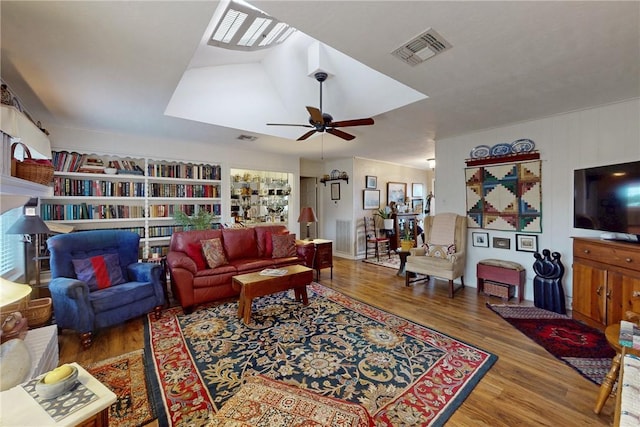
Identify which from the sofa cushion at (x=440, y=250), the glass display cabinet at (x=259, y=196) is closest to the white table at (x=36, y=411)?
the sofa cushion at (x=440, y=250)

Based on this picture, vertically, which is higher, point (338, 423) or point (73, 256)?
point (73, 256)

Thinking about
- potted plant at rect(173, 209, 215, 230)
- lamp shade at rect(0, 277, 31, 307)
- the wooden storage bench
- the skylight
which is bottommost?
the wooden storage bench

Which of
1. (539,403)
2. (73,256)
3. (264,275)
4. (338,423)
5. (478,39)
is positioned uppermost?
(478,39)

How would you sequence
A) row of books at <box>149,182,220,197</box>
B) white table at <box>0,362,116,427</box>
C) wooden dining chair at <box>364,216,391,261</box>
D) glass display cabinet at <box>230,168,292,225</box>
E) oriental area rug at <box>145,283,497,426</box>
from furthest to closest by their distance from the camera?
wooden dining chair at <box>364,216,391,261</box>
glass display cabinet at <box>230,168,292,225</box>
row of books at <box>149,182,220,197</box>
oriental area rug at <box>145,283,497,426</box>
white table at <box>0,362,116,427</box>

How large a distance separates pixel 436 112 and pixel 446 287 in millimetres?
2673

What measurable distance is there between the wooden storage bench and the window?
574 cm

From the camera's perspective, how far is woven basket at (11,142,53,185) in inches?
70.2

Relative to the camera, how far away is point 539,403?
1766 mm

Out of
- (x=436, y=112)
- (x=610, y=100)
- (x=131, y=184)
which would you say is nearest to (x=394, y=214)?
(x=436, y=112)

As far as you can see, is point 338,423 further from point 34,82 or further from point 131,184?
point 131,184

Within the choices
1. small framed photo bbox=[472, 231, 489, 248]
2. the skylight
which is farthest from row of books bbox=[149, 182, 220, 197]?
small framed photo bbox=[472, 231, 489, 248]

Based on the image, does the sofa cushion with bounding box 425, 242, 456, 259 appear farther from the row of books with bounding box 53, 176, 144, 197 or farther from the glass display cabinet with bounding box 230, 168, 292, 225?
the row of books with bounding box 53, 176, 144, 197

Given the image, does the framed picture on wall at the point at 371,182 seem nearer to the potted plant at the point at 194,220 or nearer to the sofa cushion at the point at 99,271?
the potted plant at the point at 194,220

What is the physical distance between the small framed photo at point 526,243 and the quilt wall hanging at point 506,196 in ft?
0.29
